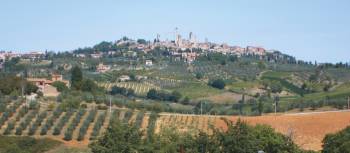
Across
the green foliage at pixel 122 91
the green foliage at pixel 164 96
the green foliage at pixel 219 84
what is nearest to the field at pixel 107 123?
the green foliage at pixel 164 96

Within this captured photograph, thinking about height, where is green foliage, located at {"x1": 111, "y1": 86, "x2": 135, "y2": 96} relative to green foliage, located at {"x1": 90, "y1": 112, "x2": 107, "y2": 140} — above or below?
below

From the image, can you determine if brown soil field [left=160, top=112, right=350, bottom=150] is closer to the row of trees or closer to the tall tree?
the row of trees

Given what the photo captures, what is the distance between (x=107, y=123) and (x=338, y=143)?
21.8m

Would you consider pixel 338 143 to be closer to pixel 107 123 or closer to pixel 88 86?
pixel 107 123

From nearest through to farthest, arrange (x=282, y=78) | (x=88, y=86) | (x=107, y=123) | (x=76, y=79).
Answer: (x=107, y=123) → (x=88, y=86) → (x=76, y=79) → (x=282, y=78)

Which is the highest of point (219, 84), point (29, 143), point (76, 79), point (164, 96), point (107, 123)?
point (76, 79)

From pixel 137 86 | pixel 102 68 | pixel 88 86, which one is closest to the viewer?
pixel 88 86

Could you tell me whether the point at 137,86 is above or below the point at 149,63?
below

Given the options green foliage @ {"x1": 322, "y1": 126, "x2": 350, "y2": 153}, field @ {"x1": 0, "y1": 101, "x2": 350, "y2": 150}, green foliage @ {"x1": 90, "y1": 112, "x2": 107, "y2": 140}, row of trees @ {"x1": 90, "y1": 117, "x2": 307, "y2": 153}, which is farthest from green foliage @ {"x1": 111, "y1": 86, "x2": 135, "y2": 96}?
row of trees @ {"x1": 90, "y1": 117, "x2": 307, "y2": 153}

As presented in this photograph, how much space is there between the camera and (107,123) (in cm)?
6284

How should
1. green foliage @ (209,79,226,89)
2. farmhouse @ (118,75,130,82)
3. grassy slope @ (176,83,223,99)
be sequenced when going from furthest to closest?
farmhouse @ (118,75,130,82)
green foliage @ (209,79,226,89)
grassy slope @ (176,83,223,99)

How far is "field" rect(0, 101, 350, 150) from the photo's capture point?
58.8 meters

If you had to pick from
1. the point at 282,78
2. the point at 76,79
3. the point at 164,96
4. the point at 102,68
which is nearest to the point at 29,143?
the point at 76,79

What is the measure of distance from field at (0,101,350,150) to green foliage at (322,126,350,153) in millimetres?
7250
